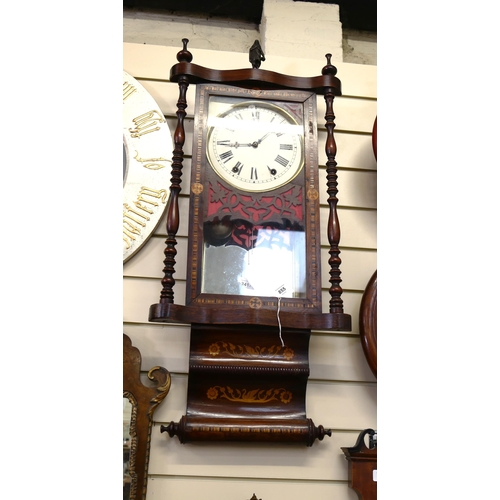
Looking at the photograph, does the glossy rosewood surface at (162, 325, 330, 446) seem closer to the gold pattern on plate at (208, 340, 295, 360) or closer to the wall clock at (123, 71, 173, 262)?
the gold pattern on plate at (208, 340, 295, 360)

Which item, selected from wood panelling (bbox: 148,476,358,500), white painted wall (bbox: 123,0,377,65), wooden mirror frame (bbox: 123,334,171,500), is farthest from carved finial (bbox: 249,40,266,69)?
wood panelling (bbox: 148,476,358,500)

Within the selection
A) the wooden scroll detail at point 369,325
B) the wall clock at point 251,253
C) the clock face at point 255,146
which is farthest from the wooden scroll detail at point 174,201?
the wooden scroll detail at point 369,325

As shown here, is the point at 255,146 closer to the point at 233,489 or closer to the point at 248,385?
the point at 248,385

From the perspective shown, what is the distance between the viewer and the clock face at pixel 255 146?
1.62m

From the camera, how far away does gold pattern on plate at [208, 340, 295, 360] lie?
4.86 ft

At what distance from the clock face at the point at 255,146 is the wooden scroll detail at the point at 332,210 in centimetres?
9

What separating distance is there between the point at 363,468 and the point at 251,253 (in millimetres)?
660

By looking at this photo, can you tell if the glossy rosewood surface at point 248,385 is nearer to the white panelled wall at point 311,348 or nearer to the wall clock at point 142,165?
the white panelled wall at point 311,348
